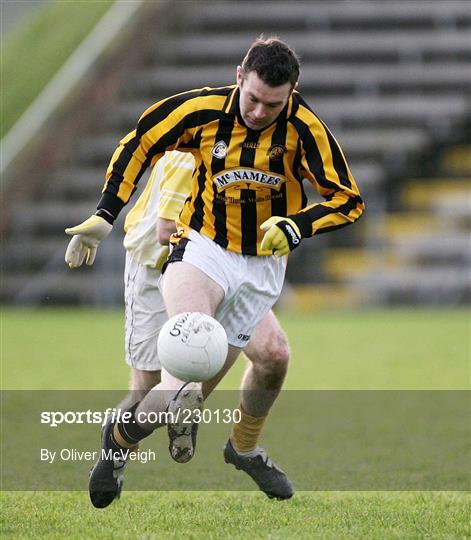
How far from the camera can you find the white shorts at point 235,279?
4.65 metres

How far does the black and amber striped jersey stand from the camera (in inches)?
182

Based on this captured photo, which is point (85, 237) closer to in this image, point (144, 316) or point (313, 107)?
point (144, 316)

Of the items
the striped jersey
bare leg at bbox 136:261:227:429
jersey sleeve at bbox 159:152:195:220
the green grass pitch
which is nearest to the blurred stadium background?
the green grass pitch

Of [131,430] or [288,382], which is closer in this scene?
[131,430]

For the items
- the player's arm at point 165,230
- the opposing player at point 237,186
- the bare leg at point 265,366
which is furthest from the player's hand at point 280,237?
the player's arm at point 165,230

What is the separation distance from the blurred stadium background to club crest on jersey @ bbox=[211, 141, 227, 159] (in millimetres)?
12090

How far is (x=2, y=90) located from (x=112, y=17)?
7.23ft

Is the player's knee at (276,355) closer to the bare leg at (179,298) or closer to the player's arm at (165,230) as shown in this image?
the bare leg at (179,298)

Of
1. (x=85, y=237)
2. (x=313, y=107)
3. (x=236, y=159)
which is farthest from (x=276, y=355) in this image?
(x=313, y=107)

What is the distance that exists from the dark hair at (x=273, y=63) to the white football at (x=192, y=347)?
0.95m

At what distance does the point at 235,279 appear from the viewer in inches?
185

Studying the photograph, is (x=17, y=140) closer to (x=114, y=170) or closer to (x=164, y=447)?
(x=164, y=447)

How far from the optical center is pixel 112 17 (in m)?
19.5

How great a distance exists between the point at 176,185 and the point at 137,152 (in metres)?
0.46
